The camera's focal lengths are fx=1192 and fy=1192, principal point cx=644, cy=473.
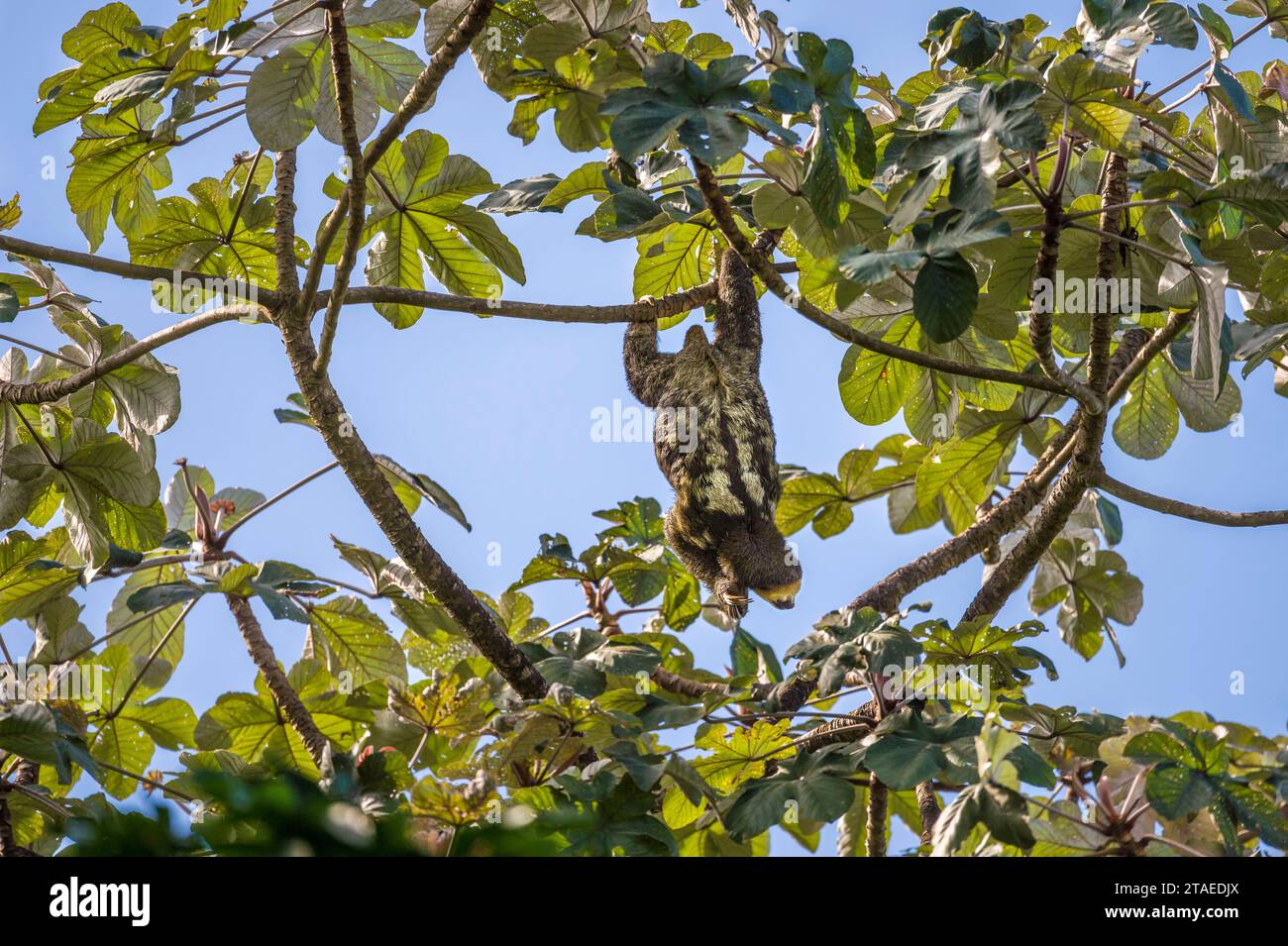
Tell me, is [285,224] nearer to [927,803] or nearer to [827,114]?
[827,114]

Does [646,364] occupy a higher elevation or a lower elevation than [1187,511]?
higher

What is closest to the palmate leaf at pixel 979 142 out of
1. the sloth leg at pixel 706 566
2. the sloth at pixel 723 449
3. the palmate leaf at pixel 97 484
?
the sloth at pixel 723 449

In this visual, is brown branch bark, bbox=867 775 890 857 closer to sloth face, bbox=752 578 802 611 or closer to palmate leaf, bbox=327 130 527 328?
sloth face, bbox=752 578 802 611

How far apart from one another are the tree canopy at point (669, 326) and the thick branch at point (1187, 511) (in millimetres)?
17

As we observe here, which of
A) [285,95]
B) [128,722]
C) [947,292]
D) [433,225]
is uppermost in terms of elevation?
[285,95]

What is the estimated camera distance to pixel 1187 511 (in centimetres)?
459

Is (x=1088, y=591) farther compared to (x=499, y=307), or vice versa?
(x=1088, y=591)

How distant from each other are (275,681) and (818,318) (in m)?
2.38

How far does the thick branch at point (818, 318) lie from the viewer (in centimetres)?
341

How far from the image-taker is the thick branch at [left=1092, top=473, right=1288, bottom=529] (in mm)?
4426

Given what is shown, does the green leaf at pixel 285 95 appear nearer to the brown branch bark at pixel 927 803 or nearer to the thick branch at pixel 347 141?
the thick branch at pixel 347 141

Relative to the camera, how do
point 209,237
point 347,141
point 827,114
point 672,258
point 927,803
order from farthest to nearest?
1. point 672,258
2. point 209,237
3. point 927,803
4. point 347,141
5. point 827,114

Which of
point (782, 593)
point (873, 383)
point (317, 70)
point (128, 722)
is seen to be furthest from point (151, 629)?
point (873, 383)
